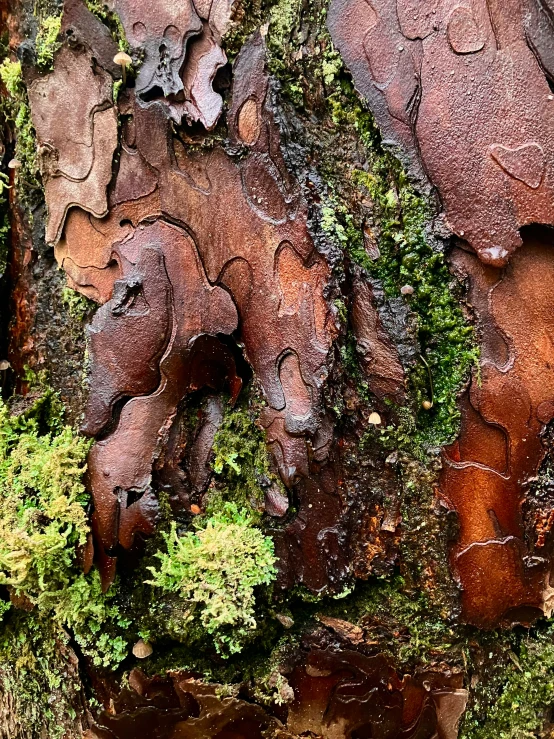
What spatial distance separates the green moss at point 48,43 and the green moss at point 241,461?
3.70 ft

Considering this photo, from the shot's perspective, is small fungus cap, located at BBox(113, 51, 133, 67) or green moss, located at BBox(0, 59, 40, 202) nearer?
small fungus cap, located at BBox(113, 51, 133, 67)

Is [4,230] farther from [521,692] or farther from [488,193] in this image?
[521,692]

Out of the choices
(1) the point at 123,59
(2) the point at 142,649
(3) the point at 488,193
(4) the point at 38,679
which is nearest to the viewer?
(3) the point at 488,193

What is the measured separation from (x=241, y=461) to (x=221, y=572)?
304mm

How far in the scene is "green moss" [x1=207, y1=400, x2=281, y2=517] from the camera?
1672mm

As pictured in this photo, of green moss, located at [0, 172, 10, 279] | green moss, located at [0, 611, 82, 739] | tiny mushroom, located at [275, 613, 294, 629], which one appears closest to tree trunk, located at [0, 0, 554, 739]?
tiny mushroom, located at [275, 613, 294, 629]

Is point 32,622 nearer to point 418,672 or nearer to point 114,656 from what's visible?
point 114,656

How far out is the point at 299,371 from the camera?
1581 mm

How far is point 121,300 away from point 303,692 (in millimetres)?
1191

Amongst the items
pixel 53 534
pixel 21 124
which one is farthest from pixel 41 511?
pixel 21 124

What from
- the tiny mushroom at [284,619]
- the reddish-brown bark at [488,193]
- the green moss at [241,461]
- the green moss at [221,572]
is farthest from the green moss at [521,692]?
the green moss at [241,461]

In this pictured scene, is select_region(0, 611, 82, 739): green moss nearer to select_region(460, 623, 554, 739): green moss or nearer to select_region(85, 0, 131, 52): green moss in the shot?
select_region(460, 623, 554, 739): green moss

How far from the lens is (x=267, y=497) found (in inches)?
A: 65.7

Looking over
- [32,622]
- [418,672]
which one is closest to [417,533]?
[418,672]
